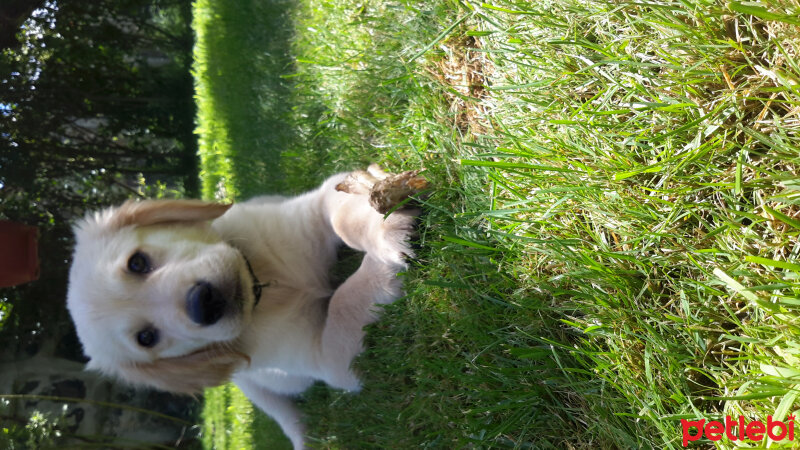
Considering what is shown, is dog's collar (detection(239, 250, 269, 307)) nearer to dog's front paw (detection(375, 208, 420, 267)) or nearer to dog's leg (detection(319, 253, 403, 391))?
dog's leg (detection(319, 253, 403, 391))

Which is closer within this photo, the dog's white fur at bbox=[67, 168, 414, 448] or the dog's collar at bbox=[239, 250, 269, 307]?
the dog's white fur at bbox=[67, 168, 414, 448]

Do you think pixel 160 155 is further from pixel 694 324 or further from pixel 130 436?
pixel 694 324

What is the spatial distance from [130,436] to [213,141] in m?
4.46

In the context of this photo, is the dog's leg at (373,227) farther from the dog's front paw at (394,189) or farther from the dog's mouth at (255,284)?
the dog's mouth at (255,284)

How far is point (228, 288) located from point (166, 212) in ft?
2.06

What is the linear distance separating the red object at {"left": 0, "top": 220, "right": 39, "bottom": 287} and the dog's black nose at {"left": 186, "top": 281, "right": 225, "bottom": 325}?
10.8 feet

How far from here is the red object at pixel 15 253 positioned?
4.84 m

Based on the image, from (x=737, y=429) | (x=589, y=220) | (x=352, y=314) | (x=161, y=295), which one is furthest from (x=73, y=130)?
(x=737, y=429)

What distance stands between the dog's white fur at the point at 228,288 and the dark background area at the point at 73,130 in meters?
4.89

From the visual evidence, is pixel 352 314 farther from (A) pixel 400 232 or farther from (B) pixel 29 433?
(B) pixel 29 433

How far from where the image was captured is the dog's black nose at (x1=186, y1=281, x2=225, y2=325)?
252 cm

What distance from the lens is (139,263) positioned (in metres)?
2.78

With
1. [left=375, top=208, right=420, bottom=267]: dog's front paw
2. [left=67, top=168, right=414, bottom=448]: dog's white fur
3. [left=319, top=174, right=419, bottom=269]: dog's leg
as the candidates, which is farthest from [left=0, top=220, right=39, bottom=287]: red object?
[left=375, top=208, right=420, bottom=267]: dog's front paw

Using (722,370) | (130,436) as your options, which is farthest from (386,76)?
(130,436)
